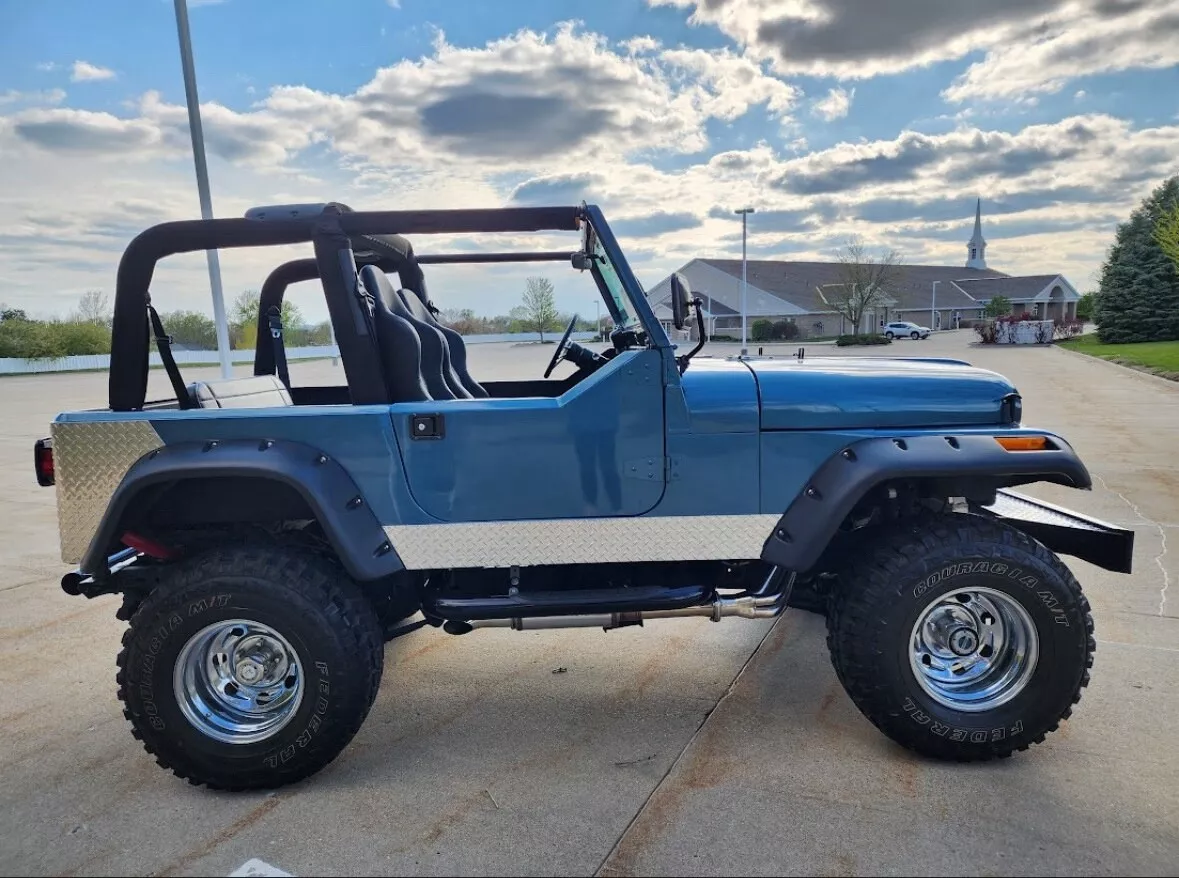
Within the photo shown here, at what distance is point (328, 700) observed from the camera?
8.73ft

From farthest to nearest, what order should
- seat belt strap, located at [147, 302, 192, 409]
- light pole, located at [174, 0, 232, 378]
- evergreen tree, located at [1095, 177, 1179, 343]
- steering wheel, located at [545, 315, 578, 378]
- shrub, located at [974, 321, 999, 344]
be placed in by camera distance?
shrub, located at [974, 321, 999, 344] < evergreen tree, located at [1095, 177, 1179, 343] < light pole, located at [174, 0, 232, 378] < steering wheel, located at [545, 315, 578, 378] < seat belt strap, located at [147, 302, 192, 409]

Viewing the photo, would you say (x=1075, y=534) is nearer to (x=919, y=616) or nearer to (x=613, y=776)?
(x=919, y=616)

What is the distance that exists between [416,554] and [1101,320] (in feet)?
132

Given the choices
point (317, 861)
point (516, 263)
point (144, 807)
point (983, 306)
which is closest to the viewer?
point (317, 861)

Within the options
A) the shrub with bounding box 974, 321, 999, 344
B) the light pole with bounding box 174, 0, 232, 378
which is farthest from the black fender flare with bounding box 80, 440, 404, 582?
the shrub with bounding box 974, 321, 999, 344

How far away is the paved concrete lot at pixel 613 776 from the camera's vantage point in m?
2.29

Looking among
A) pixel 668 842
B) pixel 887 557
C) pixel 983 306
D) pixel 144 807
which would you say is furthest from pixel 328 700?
pixel 983 306

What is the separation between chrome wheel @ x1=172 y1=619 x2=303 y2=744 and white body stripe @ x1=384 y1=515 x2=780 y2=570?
610 mm

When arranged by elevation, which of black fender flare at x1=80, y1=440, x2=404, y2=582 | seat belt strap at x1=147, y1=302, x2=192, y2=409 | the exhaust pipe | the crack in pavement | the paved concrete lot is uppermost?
seat belt strap at x1=147, y1=302, x2=192, y2=409

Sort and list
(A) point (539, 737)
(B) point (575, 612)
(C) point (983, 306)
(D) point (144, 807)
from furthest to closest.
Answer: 1. (C) point (983, 306)
2. (A) point (539, 737)
3. (B) point (575, 612)
4. (D) point (144, 807)

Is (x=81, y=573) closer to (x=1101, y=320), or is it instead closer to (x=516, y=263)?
(x=516, y=263)

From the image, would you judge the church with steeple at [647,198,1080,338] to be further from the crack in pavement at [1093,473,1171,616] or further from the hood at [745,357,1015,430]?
the hood at [745,357,1015,430]

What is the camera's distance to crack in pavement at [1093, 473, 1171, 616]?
14.0 feet

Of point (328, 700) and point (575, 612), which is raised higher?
point (575, 612)
